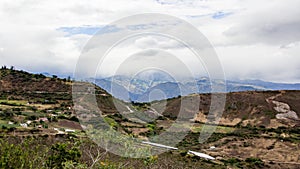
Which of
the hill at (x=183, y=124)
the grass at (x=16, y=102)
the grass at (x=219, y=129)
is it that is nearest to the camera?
the hill at (x=183, y=124)

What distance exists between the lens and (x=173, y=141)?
225ft

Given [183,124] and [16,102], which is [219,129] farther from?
[16,102]

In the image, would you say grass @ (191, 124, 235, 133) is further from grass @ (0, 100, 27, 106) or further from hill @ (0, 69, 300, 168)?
grass @ (0, 100, 27, 106)

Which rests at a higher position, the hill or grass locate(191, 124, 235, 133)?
the hill

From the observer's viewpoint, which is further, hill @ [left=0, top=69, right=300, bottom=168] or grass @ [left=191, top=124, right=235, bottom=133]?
grass @ [left=191, top=124, right=235, bottom=133]

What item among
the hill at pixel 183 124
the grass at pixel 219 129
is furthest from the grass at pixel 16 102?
the grass at pixel 219 129

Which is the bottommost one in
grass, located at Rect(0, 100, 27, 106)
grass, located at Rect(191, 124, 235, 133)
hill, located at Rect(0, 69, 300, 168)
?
grass, located at Rect(191, 124, 235, 133)

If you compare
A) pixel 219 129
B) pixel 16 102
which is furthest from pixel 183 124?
pixel 16 102

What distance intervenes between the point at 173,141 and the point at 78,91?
3433 centimetres

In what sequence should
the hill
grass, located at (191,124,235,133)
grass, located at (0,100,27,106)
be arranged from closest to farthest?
the hill
grass, located at (0,100,27,106)
grass, located at (191,124,235,133)

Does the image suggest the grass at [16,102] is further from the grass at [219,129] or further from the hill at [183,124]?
the grass at [219,129]

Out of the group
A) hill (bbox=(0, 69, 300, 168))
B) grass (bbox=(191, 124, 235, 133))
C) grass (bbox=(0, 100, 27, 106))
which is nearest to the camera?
hill (bbox=(0, 69, 300, 168))

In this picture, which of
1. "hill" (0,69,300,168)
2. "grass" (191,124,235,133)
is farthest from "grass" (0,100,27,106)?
"grass" (191,124,235,133)

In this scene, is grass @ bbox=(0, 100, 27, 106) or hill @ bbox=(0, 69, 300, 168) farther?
grass @ bbox=(0, 100, 27, 106)
